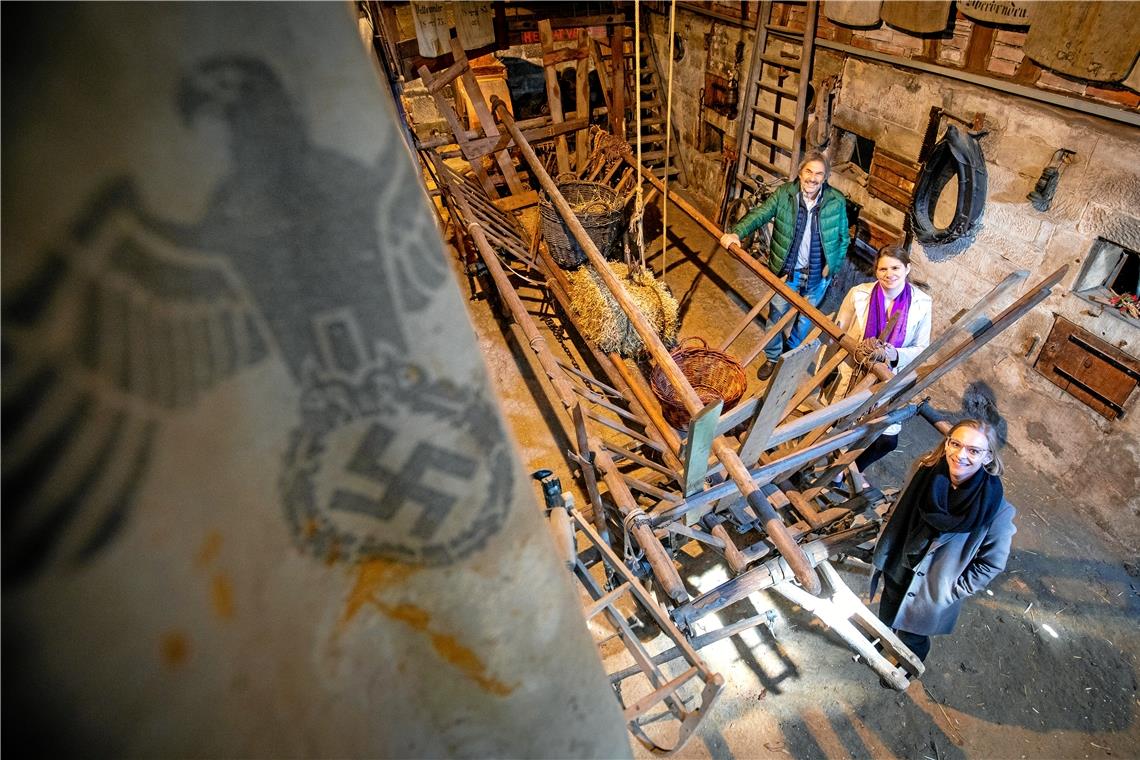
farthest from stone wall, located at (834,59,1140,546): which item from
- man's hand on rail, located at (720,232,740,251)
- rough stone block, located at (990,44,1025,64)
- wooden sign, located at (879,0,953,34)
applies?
man's hand on rail, located at (720,232,740,251)

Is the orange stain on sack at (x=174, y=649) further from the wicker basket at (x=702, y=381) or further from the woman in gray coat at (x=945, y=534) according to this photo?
the wicker basket at (x=702, y=381)

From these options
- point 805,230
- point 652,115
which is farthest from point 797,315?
point 652,115

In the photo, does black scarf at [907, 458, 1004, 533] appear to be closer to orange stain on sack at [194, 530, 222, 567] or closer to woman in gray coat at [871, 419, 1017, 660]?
woman in gray coat at [871, 419, 1017, 660]

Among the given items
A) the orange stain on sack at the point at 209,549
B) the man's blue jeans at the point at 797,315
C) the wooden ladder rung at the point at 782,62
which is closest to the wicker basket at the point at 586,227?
the man's blue jeans at the point at 797,315

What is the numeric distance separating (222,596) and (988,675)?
478 cm

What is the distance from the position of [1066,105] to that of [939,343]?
8.79 feet

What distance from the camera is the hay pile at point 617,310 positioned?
5438mm

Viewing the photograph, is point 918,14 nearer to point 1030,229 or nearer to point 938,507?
point 1030,229

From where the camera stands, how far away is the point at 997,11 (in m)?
4.09

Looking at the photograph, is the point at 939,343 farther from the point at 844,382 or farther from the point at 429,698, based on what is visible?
the point at 429,698

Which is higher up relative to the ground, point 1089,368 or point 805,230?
point 805,230

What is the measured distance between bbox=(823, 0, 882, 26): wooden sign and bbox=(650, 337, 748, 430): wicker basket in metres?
3.63

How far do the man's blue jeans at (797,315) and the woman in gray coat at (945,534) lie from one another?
2.59 m

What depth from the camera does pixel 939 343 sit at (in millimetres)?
2699
